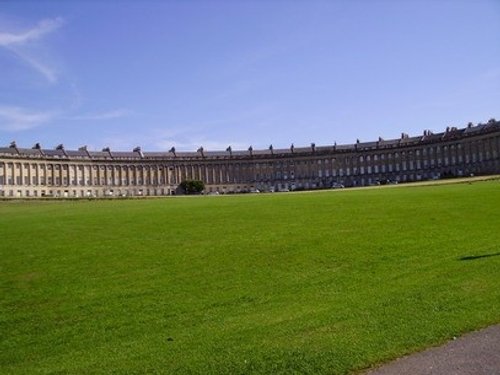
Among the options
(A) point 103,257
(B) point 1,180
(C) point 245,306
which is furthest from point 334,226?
(B) point 1,180

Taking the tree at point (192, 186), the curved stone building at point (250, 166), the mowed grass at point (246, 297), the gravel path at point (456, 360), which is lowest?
the gravel path at point (456, 360)

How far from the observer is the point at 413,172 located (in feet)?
511

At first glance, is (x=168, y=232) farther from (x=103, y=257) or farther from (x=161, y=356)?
(x=161, y=356)

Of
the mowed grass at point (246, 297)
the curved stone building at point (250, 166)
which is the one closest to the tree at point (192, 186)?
the curved stone building at point (250, 166)

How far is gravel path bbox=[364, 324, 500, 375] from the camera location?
8430 millimetres

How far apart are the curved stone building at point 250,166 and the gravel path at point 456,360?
4958 inches

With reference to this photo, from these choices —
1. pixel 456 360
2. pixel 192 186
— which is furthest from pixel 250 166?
pixel 456 360

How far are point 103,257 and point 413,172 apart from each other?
14693 centimetres

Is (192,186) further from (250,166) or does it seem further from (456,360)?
(456,360)

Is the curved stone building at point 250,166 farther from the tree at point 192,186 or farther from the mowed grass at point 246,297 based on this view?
the mowed grass at point 246,297

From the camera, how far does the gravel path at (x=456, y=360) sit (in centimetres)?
843

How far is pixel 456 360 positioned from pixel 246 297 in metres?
5.54

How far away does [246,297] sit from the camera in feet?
43.2

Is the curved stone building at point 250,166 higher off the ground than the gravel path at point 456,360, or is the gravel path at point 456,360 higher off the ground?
the curved stone building at point 250,166
